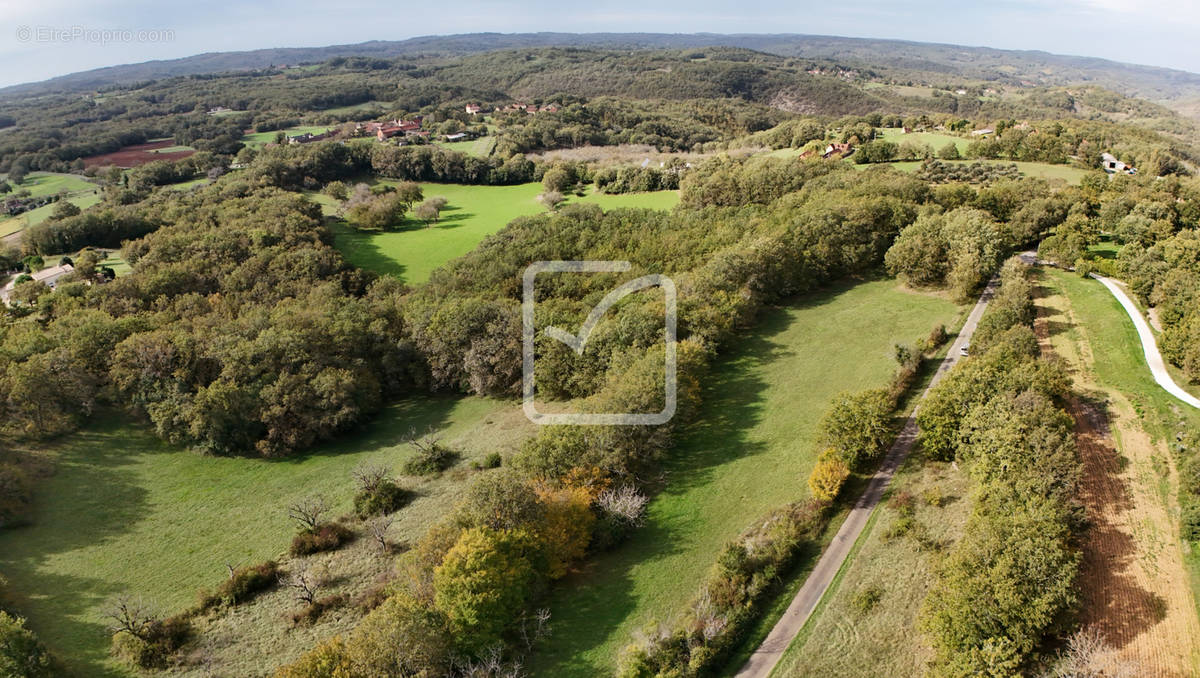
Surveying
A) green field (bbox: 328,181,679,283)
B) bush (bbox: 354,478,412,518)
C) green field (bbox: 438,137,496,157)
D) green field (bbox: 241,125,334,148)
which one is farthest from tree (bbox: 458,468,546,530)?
green field (bbox: 241,125,334,148)

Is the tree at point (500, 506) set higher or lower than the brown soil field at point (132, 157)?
lower

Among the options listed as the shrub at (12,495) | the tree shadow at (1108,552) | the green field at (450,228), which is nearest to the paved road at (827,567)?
the tree shadow at (1108,552)

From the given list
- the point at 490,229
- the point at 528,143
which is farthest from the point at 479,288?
the point at 528,143

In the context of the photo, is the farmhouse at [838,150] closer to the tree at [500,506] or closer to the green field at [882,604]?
the green field at [882,604]

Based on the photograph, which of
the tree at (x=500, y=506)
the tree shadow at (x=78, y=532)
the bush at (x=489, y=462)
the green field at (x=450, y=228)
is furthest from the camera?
the green field at (x=450, y=228)

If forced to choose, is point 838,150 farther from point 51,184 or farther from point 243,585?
point 51,184

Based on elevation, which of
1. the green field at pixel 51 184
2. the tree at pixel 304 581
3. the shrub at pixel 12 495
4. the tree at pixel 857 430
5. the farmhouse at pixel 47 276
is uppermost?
the green field at pixel 51 184

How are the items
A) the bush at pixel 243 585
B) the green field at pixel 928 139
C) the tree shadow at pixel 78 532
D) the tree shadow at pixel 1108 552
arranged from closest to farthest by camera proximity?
the tree shadow at pixel 1108 552, the tree shadow at pixel 78 532, the bush at pixel 243 585, the green field at pixel 928 139

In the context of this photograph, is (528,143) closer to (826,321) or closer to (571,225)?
(571,225)
